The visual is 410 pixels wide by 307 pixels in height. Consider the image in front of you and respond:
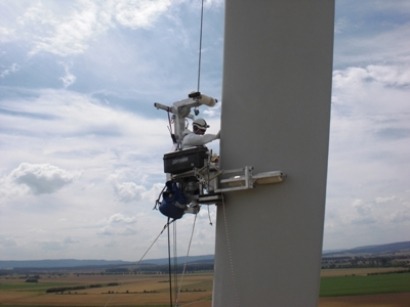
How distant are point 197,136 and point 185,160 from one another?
1.53ft

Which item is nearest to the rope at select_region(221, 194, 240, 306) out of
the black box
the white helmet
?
the black box

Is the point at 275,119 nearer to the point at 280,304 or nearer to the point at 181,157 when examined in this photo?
the point at 181,157

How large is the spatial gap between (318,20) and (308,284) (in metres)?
3.90

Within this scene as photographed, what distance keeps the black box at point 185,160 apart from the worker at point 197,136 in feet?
0.58

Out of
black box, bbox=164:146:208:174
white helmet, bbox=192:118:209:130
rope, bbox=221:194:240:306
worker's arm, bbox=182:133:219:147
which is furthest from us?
white helmet, bbox=192:118:209:130

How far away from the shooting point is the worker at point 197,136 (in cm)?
949

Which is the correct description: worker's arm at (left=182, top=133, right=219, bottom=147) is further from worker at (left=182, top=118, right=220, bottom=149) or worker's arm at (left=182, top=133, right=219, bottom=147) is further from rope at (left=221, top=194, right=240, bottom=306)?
rope at (left=221, top=194, right=240, bottom=306)

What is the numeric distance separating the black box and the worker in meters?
0.18

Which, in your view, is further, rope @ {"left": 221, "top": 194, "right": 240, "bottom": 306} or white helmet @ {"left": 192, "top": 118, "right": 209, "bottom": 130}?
white helmet @ {"left": 192, "top": 118, "right": 209, "bottom": 130}

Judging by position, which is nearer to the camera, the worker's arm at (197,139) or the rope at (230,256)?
the rope at (230,256)

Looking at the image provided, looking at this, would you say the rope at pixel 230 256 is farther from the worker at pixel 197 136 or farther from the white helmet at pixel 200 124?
the white helmet at pixel 200 124

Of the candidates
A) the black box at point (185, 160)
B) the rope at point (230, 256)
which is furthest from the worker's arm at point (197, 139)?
the rope at point (230, 256)

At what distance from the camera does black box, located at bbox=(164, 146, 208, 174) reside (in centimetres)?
929

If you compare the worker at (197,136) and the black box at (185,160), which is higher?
the worker at (197,136)
